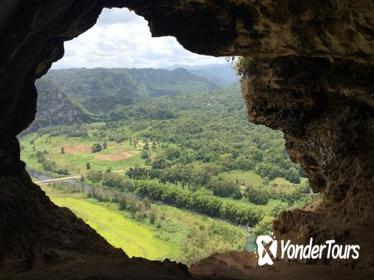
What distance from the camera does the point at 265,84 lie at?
20031 millimetres

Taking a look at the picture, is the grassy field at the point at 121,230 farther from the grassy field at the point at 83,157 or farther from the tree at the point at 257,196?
the grassy field at the point at 83,157

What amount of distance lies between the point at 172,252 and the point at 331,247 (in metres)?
76.5

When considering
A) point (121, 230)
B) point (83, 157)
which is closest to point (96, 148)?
point (83, 157)

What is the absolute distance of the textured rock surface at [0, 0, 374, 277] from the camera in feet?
42.8

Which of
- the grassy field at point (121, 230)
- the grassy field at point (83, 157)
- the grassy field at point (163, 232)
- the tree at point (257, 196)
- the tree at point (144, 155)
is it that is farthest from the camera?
the tree at point (144, 155)

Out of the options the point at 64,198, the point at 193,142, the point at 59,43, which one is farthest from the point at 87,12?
the point at 193,142

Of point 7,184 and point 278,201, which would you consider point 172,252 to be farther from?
point 7,184

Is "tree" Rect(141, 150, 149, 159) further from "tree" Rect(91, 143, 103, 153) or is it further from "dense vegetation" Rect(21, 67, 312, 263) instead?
"tree" Rect(91, 143, 103, 153)

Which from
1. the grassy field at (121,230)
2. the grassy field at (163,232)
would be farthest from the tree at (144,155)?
the grassy field at (163,232)

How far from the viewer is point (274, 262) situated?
18.1 metres

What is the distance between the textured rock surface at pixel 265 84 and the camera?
42.8 feet

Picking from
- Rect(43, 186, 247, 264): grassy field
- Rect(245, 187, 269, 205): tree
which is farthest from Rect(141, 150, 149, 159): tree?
Rect(245, 187, 269, 205): tree

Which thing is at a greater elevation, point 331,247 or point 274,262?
point 331,247

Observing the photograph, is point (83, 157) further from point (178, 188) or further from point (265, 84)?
point (265, 84)
